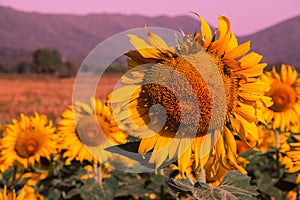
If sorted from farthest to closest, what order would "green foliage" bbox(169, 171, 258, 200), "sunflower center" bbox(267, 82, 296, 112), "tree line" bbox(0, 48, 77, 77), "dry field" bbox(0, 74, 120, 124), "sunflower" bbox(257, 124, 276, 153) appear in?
"tree line" bbox(0, 48, 77, 77), "dry field" bbox(0, 74, 120, 124), "sunflower" bbox(257, 124, 276, 153), "sunflower center" bbox(267, 82, 296, 112), "green foliage" bbox(169, 171, 258, 200)

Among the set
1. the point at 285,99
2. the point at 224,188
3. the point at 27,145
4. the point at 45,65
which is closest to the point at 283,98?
the point at 285,99

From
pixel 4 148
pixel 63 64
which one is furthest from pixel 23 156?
pixel 63 64

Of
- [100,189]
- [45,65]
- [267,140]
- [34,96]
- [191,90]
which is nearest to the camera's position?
[191,90]

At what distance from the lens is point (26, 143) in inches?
164

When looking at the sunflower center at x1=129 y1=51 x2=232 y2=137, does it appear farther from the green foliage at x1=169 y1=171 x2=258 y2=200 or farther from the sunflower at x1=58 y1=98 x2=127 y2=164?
the sunflower at x1=58 y1=98 x2=127 y2=164

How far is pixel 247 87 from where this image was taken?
71.4 inches

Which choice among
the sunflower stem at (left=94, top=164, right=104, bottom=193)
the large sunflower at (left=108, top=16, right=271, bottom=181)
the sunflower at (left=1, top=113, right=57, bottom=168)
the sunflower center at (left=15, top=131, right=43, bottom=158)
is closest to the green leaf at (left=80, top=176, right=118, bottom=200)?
the sunflower stem at (left=94, top=164, right=104, bottom=193)

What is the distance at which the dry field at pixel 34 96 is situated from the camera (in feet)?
98.9

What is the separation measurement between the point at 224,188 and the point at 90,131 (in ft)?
6.52

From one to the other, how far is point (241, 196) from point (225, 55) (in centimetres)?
51

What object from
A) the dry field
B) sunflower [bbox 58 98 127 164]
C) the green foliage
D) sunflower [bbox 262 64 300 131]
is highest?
the dry field

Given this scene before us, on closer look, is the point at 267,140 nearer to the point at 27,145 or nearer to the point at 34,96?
the point at 27,145

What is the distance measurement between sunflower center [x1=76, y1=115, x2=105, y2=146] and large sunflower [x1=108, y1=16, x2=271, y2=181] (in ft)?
5.82

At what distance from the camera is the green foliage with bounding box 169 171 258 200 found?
5.63 feet
